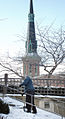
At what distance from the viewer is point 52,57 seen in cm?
1597

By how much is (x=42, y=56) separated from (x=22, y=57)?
8.61 ft

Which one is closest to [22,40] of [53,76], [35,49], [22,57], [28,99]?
[35,49]

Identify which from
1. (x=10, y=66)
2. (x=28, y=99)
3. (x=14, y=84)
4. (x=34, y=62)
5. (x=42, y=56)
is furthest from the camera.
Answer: (x=10, y=66)

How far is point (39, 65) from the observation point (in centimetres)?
1670

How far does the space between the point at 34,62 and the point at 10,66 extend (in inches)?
114

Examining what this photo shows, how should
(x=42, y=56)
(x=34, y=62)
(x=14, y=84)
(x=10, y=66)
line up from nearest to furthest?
(x=14, y=84) → (x=42, y=56) → (x=34, y=62) → (x=10, y=66)

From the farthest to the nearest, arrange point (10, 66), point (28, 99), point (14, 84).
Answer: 1. point (10, 66)
2. point (14, 84)
3. point (28, 99)

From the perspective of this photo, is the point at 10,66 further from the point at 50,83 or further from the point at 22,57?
the point at 50,83

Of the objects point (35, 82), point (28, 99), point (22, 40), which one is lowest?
point (35, 82)

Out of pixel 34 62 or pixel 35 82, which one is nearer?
pixel 35 82

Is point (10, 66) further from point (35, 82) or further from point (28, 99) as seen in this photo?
point (28, 99)

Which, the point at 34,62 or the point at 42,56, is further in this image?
the point at 34,62

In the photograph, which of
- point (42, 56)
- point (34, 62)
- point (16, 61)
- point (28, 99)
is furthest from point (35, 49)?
point (28, 99)

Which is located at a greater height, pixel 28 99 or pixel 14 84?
pixel 28 99
